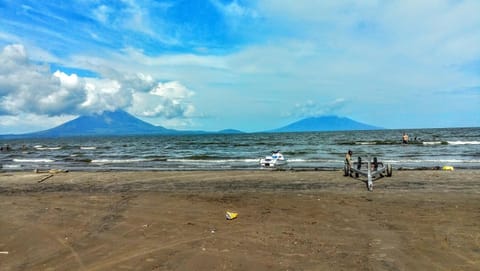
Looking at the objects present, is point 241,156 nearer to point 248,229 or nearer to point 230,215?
point 230,215

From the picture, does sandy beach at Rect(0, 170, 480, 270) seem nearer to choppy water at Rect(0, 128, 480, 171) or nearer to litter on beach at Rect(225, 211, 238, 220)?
litter on beach at Rect(225, 211, 238, 220)

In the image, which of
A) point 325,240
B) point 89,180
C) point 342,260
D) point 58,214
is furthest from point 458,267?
point 89,180

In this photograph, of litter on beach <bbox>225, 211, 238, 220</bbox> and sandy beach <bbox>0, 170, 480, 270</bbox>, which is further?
litter on beach <bbox>225, 211, 238, 220</bbox>

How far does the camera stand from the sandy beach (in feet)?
19.8

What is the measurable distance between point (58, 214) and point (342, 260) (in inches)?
306

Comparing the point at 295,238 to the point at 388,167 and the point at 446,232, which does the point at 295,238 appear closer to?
the point at 446,232

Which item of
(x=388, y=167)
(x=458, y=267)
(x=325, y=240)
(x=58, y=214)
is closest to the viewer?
(x=458, y=267)

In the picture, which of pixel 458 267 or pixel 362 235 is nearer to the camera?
pixel 458 267

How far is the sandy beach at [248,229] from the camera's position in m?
6.03

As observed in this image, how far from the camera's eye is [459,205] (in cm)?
1019

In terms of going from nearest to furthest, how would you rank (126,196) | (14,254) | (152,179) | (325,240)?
1. (14,254)
2. (325,240)
3. (126,196)
4. (152,179)

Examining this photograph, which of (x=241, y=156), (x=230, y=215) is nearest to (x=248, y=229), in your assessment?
(x=230, y=215)

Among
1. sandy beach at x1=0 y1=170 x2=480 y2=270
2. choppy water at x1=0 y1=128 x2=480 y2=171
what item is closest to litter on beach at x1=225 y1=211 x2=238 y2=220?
sandy beach at x1=0 y1=170 x2=480 y2=270

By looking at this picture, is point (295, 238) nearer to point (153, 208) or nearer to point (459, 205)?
point (153, 208)
